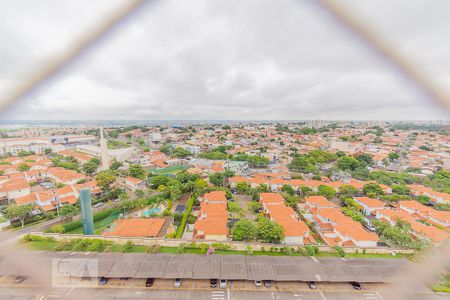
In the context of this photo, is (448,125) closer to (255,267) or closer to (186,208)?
(255,267)

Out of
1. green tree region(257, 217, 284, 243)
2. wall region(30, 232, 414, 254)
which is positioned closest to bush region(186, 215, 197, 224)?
wall region(30, 232, 414, 254)

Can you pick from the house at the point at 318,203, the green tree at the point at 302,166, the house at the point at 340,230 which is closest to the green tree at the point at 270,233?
the house at the point at 340,230

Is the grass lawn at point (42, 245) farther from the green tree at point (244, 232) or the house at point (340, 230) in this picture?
the house at point (340, 230)

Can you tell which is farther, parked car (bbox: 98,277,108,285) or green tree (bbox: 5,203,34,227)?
green tree (bbox: 5,203,34,227)

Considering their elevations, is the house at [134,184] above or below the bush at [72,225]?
above

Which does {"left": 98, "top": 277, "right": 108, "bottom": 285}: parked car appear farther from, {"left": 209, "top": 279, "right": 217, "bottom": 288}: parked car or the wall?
{"left": 209, "top": 279, "right": 217, "bottom": 288}: parked car

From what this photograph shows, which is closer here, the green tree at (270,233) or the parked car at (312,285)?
the parked car at (312,285)

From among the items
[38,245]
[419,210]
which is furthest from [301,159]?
[38,245]

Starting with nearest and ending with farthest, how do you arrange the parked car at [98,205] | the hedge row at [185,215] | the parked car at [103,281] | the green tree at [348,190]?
the parked car at [103,281] → the hedge row at [185,215] → the parked car at [98,205] → the green tree at [348,190]
